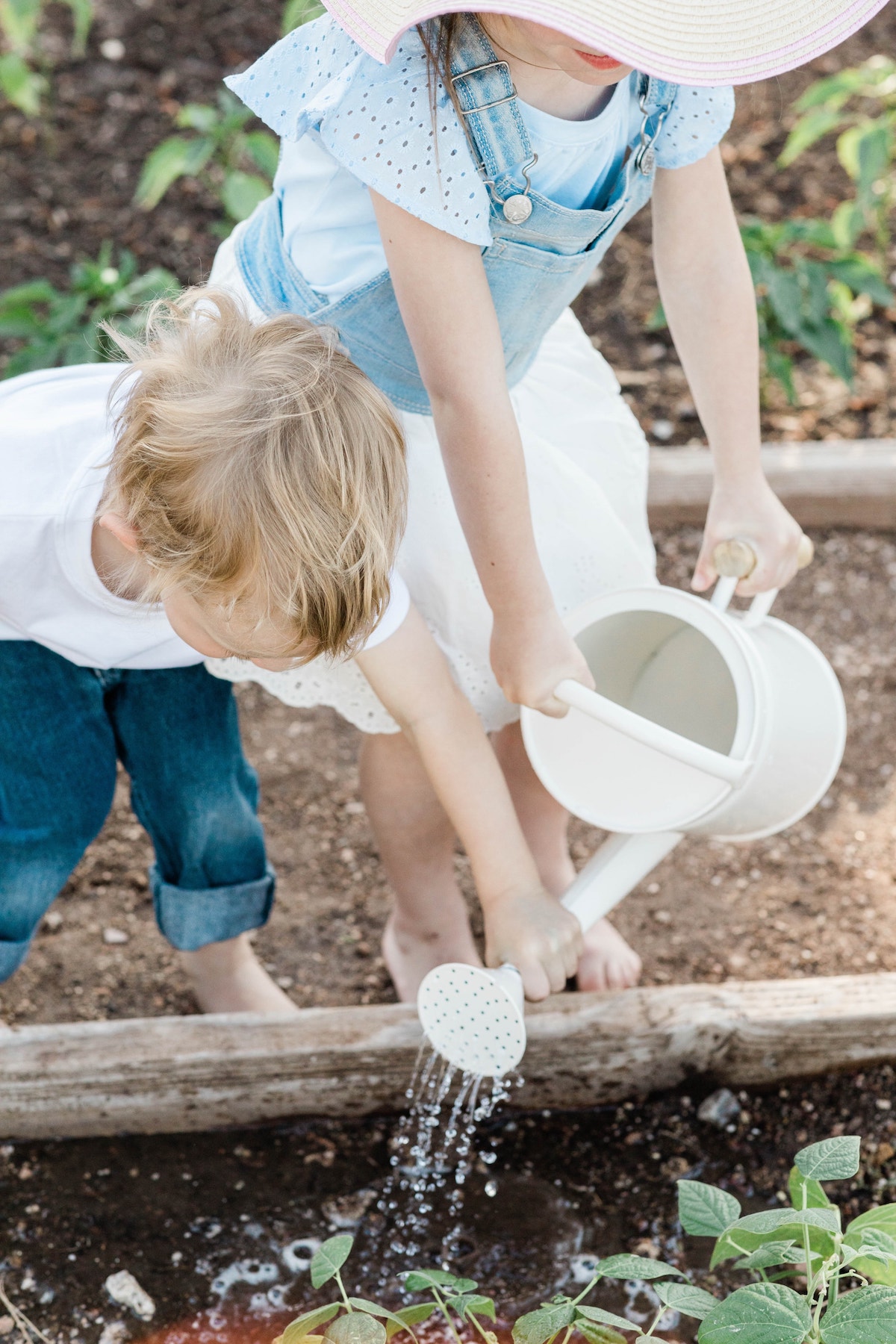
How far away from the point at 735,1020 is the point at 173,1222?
0.63m

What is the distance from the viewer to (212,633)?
3.38 feet

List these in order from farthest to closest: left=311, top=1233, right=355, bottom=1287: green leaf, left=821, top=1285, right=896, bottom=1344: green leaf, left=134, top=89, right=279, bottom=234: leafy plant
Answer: left=134, top=89, right=279, bottom=234: leafy plant < left=311, top=1233, right=355, bottom=1287: green leaf < left=821, top=1285, right=896, bottom=1344: green leaf

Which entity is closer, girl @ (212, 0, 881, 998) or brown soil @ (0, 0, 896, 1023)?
girl @ (212, 0, 881, 998)

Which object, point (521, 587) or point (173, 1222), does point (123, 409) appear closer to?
point (521, 587)

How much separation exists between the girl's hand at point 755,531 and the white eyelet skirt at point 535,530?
84 mm

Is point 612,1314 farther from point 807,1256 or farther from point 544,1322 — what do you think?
point 807,1256

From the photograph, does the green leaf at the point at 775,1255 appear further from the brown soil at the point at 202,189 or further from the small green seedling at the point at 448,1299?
the brown soil at the point at 202,189

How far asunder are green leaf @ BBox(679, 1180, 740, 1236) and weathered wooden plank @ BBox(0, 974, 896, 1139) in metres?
0.30

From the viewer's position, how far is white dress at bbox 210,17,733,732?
1019 mm

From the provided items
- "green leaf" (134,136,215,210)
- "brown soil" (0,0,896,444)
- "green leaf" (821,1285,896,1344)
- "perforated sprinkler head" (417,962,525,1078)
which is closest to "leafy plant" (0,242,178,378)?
"green leaf" (134,136,215,210)

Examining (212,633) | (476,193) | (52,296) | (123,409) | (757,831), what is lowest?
(757,831)

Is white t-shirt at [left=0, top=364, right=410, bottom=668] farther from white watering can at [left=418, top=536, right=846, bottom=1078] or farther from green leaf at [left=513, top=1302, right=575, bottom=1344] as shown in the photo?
green leaf at [left=513, top=1302, right=575, bottom=1344]

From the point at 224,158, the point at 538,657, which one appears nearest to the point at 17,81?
the point at 224,158

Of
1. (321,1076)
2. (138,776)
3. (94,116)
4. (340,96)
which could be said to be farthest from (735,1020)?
(94,116)
